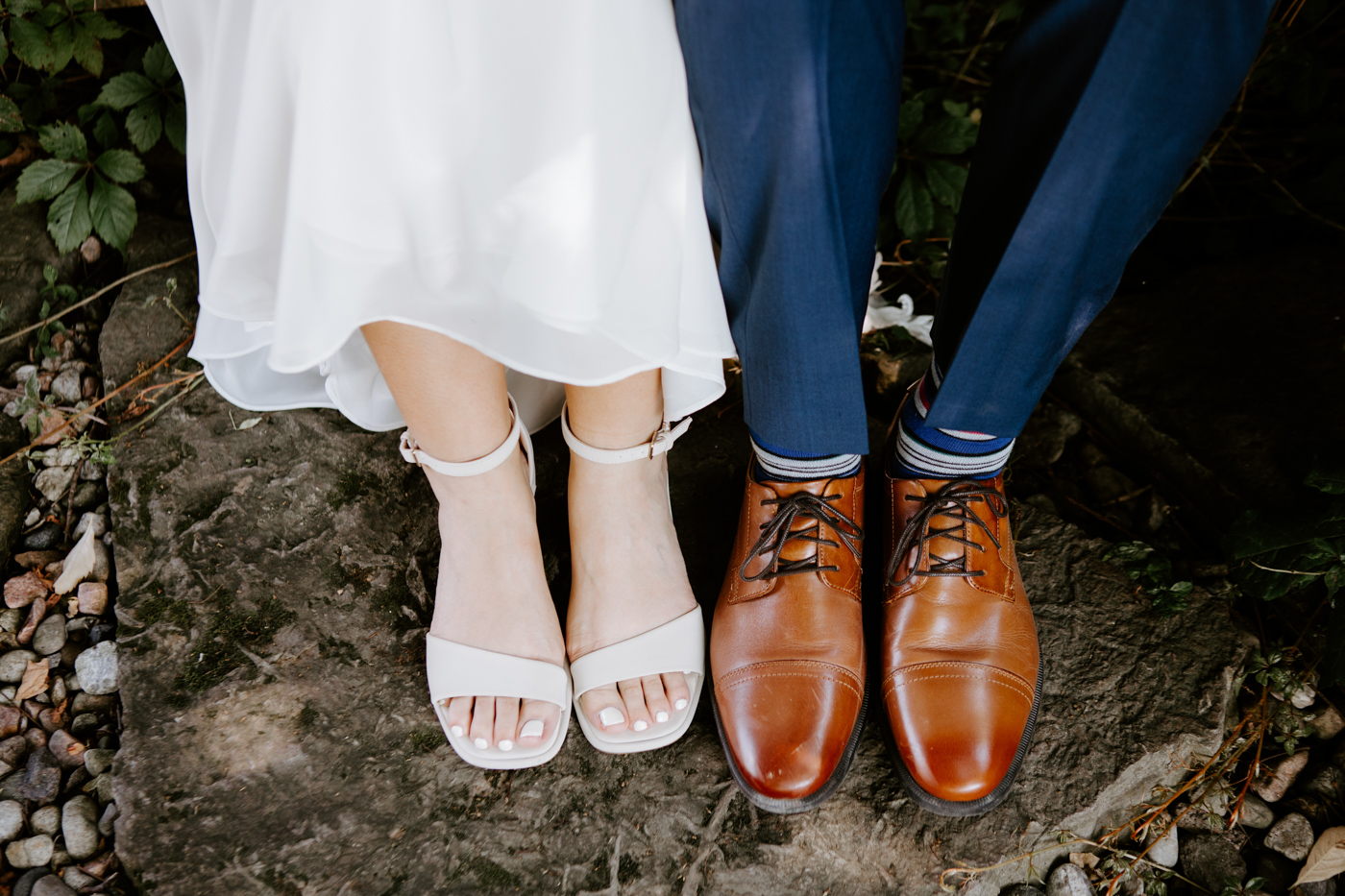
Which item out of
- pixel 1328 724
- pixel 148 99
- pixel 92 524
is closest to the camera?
pixel 1328 724

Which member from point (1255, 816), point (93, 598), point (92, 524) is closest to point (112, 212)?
point (92, 524)

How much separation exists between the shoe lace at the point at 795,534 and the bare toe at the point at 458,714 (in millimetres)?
411

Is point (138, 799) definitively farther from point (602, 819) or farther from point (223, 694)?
point (602, 819)

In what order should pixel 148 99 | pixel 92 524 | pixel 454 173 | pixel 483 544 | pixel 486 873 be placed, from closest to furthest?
pixel 454 173 → pixel 486 873 → pixel 483 544 → pixel 92 524 → pixel 148 99

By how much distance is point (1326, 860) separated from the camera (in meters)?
1.01

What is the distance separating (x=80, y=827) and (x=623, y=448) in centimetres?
91

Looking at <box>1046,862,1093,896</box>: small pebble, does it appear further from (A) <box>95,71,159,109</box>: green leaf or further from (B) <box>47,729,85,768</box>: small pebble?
(A) <box>95,71,159,109</box>: green leaf

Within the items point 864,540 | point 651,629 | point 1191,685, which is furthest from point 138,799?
point 1191,685

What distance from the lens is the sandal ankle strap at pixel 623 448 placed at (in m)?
1.04

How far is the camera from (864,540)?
1.19m

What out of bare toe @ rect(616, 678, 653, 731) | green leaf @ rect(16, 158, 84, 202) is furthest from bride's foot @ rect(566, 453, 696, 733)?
green leaf @ rect(16, 158, 84, 202)

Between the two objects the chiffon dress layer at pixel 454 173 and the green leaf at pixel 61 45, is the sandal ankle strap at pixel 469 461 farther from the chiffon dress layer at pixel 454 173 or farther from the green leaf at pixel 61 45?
the green leaf at pixel 61 45

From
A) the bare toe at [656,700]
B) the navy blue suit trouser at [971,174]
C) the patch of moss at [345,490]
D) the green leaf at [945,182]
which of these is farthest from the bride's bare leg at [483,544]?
the green leaf at [945,182]

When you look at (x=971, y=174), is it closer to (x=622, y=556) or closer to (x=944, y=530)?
(x=944, y=530)
